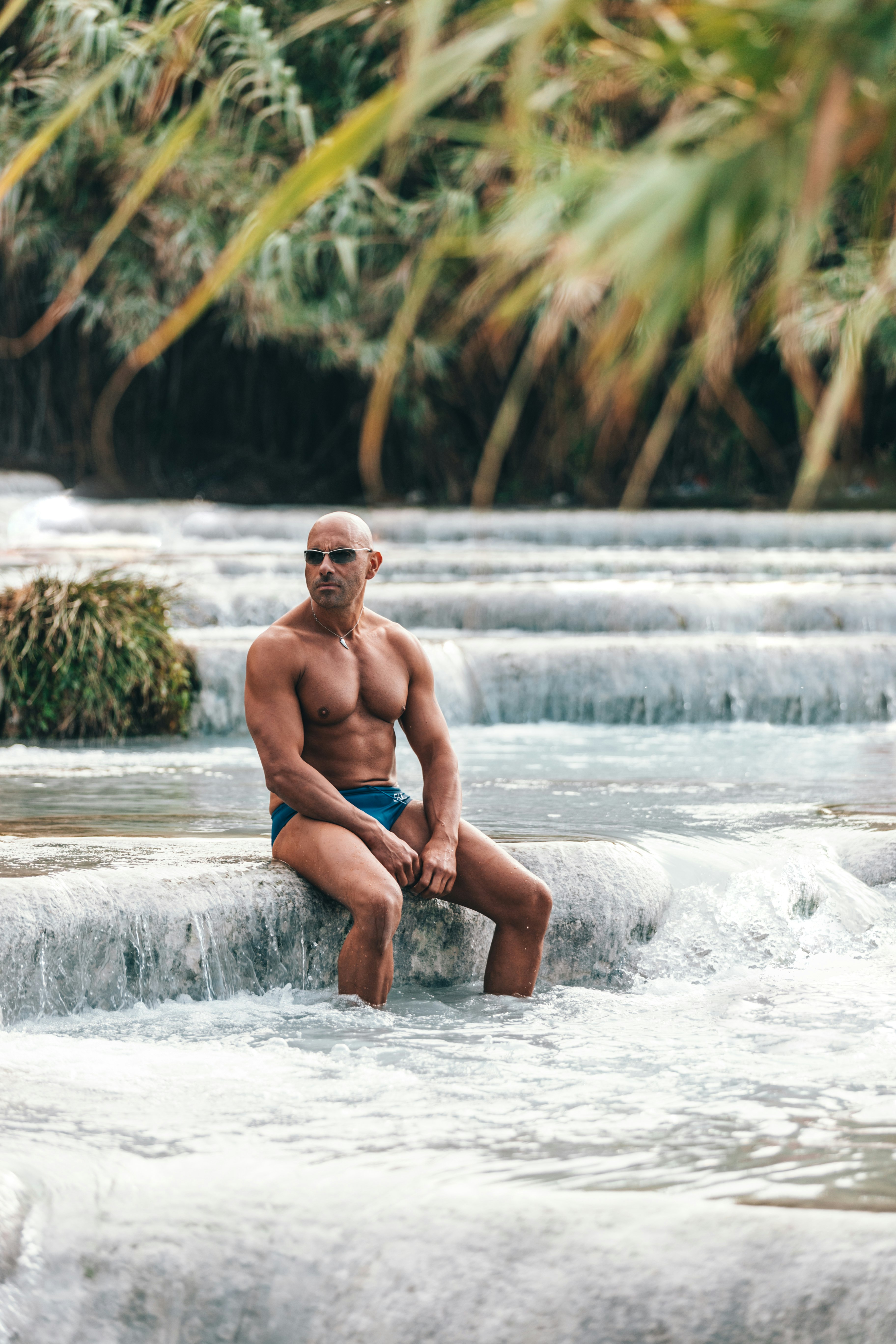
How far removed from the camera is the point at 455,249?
1.16 m

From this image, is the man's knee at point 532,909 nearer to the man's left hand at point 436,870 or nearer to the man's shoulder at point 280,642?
the man's left hand at point 436,870

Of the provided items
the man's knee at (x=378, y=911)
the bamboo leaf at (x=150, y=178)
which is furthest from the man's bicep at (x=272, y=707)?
the bamboo leaf at (x=150, y=178)

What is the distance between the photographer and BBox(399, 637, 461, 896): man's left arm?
12.9 ft

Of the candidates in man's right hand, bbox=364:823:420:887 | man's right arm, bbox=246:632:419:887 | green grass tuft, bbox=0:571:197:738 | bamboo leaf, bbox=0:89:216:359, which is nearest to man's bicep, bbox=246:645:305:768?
man's right arm, bbox=246:632:419:887

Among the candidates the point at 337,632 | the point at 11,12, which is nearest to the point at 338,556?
the point at 337,632

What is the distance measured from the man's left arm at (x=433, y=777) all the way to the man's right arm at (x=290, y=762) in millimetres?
53

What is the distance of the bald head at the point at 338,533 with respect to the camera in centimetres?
391

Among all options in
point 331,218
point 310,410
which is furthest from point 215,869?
point 310,410

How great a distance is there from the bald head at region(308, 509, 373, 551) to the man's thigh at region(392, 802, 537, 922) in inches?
28.2

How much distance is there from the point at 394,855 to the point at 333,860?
0.15 meters

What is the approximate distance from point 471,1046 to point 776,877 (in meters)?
1.44

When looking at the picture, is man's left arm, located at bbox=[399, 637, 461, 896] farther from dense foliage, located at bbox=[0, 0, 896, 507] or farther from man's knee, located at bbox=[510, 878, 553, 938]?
dense foliage, located at bbox=[0, 0, 896, 507]

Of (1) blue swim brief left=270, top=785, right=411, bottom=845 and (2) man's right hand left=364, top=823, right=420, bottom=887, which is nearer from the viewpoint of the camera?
(2) man's right hand left=364, top=823, right=420, bottom=887

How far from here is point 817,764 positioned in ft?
23.7
